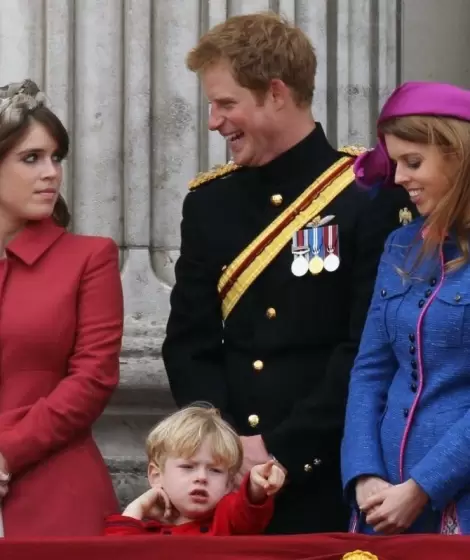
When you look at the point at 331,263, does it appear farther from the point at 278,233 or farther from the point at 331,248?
the point at 278,233

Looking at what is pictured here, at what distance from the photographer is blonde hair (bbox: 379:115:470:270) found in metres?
3.78

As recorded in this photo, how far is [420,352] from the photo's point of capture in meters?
3.79

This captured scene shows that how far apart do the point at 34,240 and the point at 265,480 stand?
0.91m

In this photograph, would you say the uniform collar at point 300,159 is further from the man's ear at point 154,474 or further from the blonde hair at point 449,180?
the man's ear at point 154,474

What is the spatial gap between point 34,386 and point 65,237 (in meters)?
0.38

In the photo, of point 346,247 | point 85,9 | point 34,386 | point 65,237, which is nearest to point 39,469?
point 34,386

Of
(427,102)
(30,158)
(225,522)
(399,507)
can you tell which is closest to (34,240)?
(30,158)

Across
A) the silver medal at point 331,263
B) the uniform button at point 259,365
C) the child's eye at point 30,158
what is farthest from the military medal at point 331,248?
the child's eye at point 30,158

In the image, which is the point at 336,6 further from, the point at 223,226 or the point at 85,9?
the point at 223,226

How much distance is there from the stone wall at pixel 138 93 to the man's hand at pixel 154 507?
4.54 ft

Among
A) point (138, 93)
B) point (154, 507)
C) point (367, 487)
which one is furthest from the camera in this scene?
point (138, 93)

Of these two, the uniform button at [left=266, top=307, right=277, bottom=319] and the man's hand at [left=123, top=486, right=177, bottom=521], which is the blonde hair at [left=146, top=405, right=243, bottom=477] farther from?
the uniform button at [left=266, top=307, right=277, bottom=319]

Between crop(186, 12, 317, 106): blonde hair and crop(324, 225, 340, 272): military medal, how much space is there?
33 cm

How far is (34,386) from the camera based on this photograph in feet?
13.7
